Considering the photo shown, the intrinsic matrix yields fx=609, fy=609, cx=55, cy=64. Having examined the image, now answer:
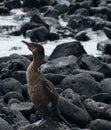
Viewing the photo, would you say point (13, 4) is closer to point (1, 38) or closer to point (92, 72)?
point (1, 38)

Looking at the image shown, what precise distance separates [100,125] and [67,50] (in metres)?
7.34

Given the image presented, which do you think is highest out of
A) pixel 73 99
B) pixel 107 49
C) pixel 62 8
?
pixel 73 99

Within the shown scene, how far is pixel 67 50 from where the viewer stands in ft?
58.2

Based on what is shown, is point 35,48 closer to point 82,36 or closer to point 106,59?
point 106,59

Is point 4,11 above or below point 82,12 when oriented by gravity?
below

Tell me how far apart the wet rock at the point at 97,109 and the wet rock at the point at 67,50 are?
5.93 m

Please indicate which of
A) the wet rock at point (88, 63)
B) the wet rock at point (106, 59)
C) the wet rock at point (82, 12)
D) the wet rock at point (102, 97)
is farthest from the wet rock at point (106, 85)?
the wet rock at point (82, 12)

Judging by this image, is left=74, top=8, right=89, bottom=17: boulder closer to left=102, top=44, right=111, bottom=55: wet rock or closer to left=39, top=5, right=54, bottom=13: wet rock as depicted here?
left=39, top=5, right=54, bottom=13: wet rock

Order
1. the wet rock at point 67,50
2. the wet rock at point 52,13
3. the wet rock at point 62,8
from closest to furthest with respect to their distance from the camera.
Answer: the wet rock at point 67,50, the wet rock at point 52,13, the wet rock at point 62,8

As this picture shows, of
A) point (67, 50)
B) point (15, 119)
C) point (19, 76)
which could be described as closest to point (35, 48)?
point (15, 119)

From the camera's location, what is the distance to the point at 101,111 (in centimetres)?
1134

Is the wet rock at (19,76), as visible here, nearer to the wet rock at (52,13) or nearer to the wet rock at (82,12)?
the wet rock at (52,13)

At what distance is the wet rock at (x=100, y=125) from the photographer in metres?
10.5

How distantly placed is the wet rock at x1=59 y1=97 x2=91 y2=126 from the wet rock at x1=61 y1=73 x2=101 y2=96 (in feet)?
6.22
